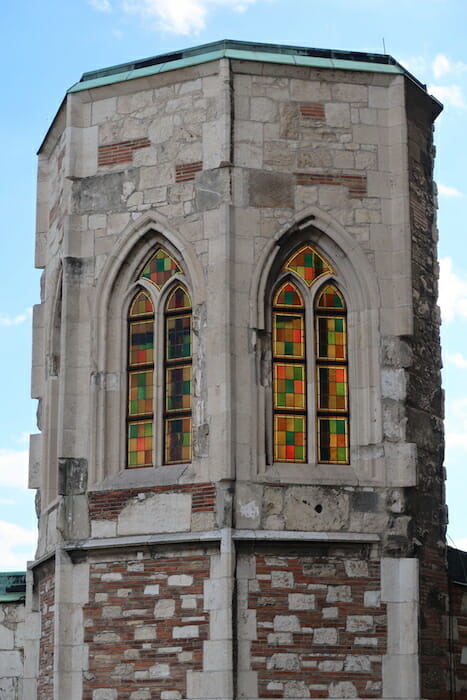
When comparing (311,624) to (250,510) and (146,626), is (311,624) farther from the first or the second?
(146,626)

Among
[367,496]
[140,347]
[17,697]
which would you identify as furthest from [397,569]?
[17,697]

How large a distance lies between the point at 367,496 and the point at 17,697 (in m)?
5.81

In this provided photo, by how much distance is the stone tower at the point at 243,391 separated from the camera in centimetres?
1805

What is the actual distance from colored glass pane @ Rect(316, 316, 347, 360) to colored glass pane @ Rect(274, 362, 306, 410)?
377 mm

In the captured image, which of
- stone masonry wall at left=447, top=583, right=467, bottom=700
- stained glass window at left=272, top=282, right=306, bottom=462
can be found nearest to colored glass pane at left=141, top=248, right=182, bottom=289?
stained glass window at left=272, top=282, right=306, bottom=462

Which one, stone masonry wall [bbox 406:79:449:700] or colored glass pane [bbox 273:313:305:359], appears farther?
colored glass pane [bbox 273:313:305:359]

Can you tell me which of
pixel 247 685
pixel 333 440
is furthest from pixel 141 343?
pixel 247 685

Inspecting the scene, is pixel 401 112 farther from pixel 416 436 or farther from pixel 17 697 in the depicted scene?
pixel 17 697

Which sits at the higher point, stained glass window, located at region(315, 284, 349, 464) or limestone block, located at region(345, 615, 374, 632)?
stained glass window, located at region(315, 284, 349, 464)

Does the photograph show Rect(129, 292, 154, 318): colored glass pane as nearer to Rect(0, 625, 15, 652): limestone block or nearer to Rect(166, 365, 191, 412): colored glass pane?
Rect(166, 365, 191, 412): colored glass pane

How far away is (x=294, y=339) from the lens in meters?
19.3

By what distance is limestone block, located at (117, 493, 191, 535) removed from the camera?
18.4 m

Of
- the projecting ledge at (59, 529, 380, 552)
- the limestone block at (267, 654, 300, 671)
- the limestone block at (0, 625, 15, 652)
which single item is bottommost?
the limestone block at (267, 654, 300, 671)

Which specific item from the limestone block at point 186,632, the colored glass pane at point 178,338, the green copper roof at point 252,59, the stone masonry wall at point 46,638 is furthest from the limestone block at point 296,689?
the green copper roof at point 252,59
